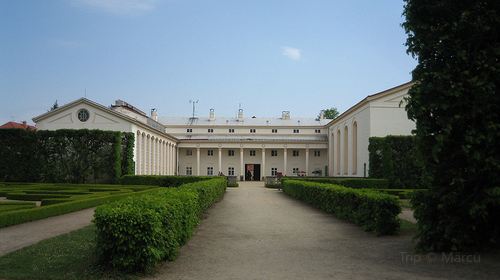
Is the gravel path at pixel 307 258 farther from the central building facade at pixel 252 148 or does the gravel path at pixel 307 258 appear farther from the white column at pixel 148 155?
the central building facade at pixel 252 148

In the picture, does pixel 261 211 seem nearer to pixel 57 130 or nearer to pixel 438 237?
pixel 438 237

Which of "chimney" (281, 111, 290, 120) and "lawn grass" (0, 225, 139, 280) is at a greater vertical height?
"chimney" (281, 111, 290, 120)

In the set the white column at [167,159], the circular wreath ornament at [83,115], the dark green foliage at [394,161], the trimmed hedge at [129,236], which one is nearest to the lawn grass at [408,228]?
the trimmed hedge at [129,236]

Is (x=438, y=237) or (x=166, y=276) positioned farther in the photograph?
(x=438, y=237)

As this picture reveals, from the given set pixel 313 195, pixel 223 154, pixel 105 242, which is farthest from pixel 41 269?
pixel 223 154

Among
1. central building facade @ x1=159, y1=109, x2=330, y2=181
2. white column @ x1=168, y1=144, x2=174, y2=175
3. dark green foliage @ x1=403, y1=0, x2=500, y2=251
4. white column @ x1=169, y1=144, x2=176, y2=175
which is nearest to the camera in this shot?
dark green foliage @ x1=403, y1=0, x2=500, y2=251

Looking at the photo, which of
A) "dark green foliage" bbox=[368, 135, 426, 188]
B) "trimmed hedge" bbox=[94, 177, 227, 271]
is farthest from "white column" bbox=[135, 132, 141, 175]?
"trimmed hedge" bbox=[94, 177, 227, 271]

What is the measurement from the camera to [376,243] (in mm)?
11547

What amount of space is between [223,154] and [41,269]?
6873 centimetres

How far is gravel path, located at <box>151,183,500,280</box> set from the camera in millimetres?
8219

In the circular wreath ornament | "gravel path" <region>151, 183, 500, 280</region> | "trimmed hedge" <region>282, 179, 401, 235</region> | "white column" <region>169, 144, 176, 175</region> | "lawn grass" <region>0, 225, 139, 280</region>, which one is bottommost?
"gravel path" <region>151, 183, 500, 280</region>

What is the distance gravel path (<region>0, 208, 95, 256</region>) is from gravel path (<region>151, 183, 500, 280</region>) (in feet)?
13.6

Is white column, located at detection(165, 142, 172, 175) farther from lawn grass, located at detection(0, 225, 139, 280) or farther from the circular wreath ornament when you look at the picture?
lawn grass, located at detection(0, 225, 139, 280)

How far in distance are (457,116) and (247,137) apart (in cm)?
6960
